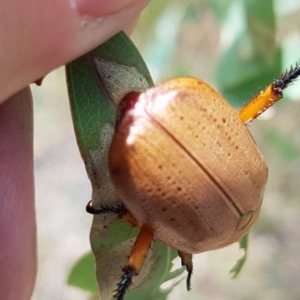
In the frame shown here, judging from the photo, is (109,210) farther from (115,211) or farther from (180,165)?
(180,165)

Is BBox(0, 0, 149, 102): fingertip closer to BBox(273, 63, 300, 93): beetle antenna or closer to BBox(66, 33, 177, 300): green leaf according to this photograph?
BBox(66, 33, 177, 300): green leaf

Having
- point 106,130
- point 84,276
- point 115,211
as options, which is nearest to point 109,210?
point 115,211

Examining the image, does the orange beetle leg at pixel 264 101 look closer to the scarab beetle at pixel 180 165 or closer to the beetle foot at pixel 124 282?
the scarab beetle at pixel 180 165

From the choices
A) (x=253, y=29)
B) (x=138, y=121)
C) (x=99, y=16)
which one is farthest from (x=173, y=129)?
(x=253, y=29)

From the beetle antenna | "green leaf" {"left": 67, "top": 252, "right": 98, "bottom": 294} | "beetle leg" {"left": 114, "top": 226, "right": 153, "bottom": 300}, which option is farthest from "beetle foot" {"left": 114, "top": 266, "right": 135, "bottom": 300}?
the beetle antenna

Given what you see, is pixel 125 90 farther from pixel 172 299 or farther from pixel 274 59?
pixel 172 299

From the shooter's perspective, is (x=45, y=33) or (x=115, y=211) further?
(x=115, y=211)
